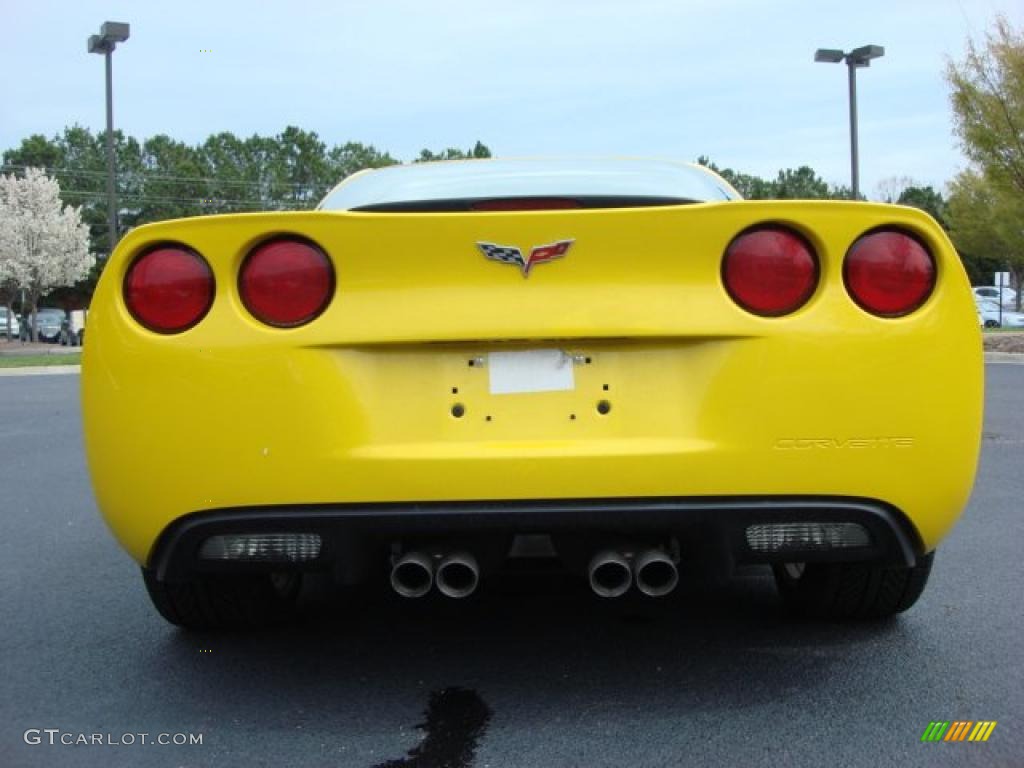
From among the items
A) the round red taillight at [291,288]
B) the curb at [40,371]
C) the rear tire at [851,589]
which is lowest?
the rear tire at [851,589]

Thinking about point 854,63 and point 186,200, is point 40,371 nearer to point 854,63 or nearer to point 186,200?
point 854,63

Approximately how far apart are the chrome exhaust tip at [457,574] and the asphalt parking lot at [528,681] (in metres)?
0.32

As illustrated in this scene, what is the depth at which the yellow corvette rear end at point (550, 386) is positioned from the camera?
2.25 meters

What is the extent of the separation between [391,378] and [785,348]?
891mm

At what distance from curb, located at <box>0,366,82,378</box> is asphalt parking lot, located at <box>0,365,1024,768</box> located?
58.2 feet

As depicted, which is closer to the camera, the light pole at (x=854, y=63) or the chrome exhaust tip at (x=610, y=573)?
the chrome exhaust tip at (x=610, y=573)

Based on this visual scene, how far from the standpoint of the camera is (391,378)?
90.8 inches

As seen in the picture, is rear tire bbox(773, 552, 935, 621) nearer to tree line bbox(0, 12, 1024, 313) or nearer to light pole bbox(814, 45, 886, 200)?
light pole bbox(814, 45, 886, 200)

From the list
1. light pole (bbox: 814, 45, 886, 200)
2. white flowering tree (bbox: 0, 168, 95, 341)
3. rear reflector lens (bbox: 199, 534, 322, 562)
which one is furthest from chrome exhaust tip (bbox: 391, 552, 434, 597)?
white flowering tree (bbox: 0, 168, 95, 341)

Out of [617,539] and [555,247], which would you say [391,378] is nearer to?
[555,247]

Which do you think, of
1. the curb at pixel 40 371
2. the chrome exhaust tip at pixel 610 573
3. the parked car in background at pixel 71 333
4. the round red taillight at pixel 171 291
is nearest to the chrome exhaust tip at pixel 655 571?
the chrome exhaust tip at pixel 610 573

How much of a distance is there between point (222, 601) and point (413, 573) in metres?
0.84

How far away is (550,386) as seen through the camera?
7.54 ft

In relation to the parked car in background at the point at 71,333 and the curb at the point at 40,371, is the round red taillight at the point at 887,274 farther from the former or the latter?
the parked car in background at the point at 71,333
